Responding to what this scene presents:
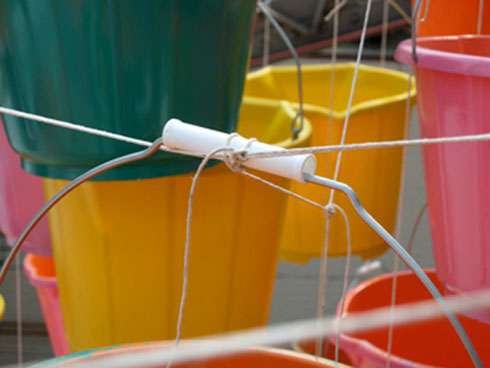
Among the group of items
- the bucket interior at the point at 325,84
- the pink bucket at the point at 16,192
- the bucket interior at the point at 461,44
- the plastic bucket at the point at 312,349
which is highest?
the bucket interior at the point at 461,44

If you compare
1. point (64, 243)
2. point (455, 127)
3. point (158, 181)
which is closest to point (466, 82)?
point (455, 127)

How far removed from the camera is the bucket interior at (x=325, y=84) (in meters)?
1.00

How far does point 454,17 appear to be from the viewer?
A: 2.16ft

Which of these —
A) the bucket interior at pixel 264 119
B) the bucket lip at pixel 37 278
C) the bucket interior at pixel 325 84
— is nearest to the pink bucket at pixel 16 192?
the bucket lip at pixel 37 278

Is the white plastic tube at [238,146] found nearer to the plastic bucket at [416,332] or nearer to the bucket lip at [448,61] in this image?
the bucket lip at [448,61]

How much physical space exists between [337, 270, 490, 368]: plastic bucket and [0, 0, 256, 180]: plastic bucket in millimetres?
304

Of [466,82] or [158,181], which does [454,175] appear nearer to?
[466,82]

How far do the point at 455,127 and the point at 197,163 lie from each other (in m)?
0.19

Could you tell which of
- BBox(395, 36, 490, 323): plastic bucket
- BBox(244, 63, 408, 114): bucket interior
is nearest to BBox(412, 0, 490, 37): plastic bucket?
BBox(395, 36, 490, 323): plastic bucket

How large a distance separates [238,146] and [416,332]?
51 cm

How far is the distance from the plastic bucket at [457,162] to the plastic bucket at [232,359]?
14cm

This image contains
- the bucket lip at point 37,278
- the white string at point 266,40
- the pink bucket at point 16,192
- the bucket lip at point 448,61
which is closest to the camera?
the bucket lip at point 448,61

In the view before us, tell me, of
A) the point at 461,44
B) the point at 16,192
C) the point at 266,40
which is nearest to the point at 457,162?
the point at 461,44

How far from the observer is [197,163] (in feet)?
1.67
